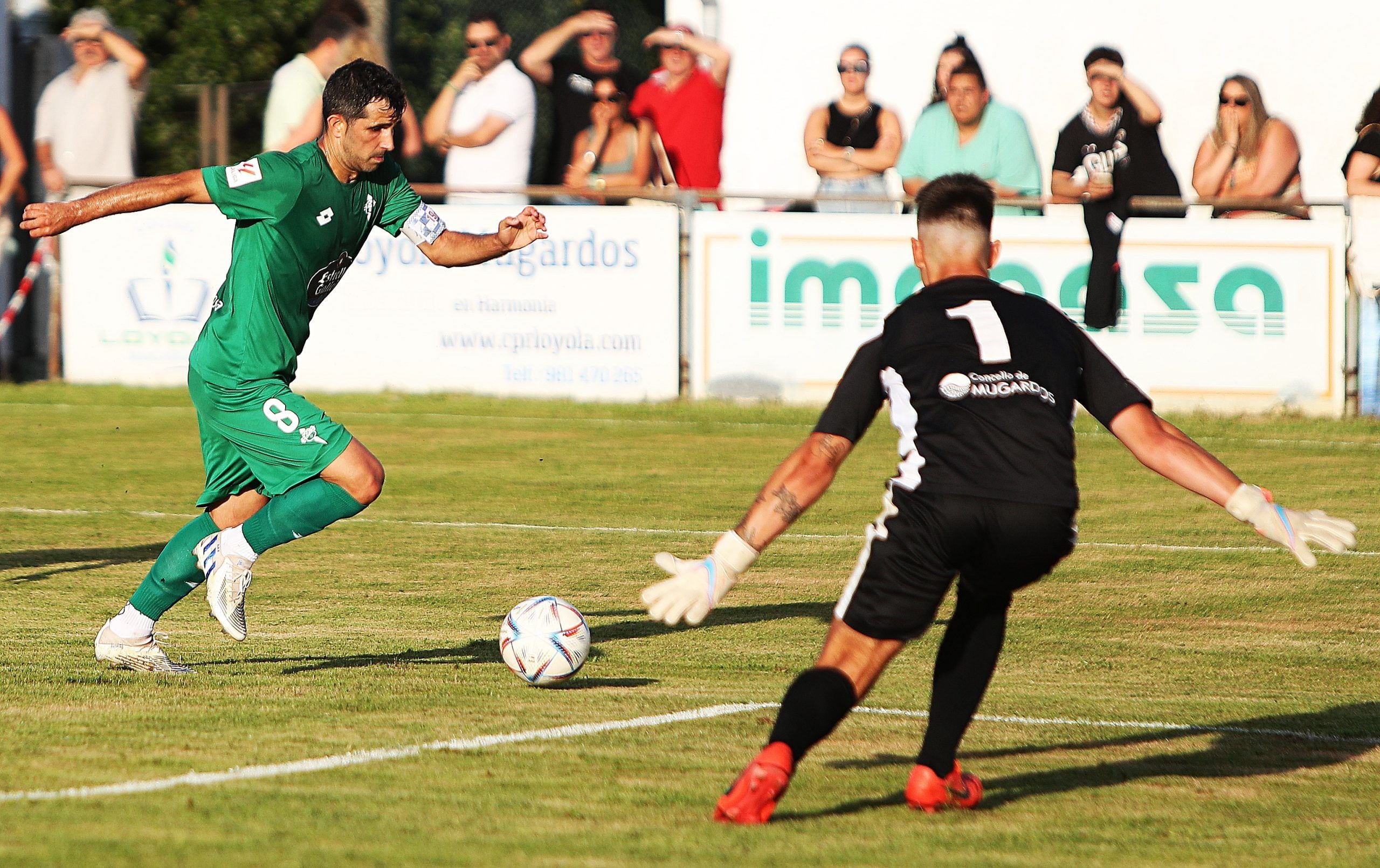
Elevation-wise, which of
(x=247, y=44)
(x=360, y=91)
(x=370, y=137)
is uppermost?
(x=247, y=44)

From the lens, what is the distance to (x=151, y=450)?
605 inches

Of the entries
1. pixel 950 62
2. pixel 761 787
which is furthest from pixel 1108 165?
pixel 761 787

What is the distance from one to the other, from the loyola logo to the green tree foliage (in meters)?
15.0

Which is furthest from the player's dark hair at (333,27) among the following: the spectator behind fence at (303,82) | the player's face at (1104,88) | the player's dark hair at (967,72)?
the player's face at (1104,88)

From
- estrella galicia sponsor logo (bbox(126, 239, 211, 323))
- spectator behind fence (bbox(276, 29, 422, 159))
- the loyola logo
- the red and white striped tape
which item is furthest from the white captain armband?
the red and white striped tape

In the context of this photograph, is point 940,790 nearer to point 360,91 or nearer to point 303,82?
point 360,91

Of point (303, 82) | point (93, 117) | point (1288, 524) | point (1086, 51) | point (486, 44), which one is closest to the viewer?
point (1288, 524)

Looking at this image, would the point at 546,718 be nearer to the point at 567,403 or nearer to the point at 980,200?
the point at 980,200

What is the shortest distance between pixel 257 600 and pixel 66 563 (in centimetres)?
154

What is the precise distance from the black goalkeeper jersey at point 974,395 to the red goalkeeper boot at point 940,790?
2.75ft

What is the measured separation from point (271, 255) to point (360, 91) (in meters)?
0.71

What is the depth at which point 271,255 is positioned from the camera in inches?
294

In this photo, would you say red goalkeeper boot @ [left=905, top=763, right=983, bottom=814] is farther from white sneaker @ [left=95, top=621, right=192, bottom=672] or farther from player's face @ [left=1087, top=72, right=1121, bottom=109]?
player's face @ [left=1087, top=72, right=1121, bottom=109]

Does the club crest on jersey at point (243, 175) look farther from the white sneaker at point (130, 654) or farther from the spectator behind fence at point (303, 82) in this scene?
the spectator behind fence at point (303, 82)
